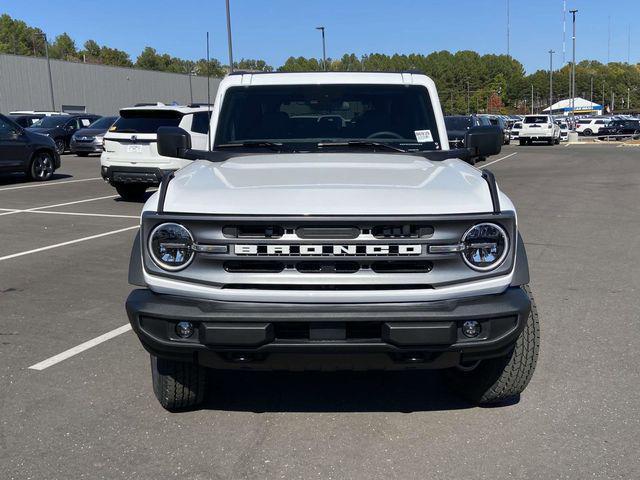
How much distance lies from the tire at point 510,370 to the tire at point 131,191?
10922mm

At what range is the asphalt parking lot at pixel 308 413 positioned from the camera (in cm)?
333

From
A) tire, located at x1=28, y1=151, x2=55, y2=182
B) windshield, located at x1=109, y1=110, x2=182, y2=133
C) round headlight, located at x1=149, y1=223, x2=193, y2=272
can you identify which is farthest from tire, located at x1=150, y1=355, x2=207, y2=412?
tire, located at x1=28, y1=151, x2=55, y2=182

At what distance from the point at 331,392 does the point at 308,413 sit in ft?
1.09

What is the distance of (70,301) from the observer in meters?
6.27

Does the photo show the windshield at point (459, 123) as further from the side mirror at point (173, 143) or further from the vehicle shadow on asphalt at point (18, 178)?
the side mirror at point (173, 143)

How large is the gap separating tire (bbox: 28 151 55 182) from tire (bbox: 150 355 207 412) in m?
14.9

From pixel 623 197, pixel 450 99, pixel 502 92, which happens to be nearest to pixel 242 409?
pixel 623 197

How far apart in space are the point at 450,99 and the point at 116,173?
126226 millimetres

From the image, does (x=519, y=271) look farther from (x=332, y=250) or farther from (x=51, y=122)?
(x=51, y=122)

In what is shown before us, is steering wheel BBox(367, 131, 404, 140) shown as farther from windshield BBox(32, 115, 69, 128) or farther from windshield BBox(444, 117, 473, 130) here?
windshield BBox(32, 115, 69, 128)

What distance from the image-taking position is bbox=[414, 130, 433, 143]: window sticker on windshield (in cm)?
481

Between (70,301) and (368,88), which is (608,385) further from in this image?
(70,301)

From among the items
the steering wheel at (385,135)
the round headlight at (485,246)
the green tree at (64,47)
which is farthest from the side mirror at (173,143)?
the green tree at (64,47)

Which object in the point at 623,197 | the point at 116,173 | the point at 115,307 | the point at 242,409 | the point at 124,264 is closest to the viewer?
the point at 242,409
